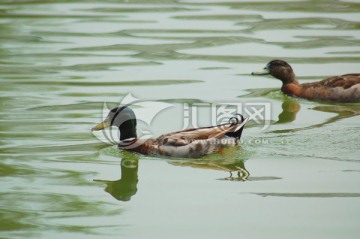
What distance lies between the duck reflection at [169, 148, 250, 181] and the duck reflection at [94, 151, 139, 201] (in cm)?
38

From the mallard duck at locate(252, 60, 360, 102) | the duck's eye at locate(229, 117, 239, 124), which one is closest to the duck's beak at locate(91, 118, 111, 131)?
the duck's eye at locate(229, 117, 239, 124)

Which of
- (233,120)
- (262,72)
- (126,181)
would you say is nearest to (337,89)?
(262,72)

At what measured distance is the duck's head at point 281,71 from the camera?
13555 mm

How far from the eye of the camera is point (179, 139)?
10.5m

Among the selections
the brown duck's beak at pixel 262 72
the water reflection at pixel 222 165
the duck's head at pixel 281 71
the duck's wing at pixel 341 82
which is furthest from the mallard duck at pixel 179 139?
the brown duck's beak at pixel 262 72

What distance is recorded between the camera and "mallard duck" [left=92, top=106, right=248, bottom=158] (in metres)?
10.5

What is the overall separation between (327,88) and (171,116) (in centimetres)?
202

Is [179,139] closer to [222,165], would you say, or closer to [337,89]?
[222,165]

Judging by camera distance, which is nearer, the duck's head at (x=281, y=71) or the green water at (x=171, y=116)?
the green water at (x=171, y=116)

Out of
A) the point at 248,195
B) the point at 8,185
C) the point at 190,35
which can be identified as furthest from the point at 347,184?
the point at 190,35

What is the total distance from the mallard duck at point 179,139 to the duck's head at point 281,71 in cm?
286

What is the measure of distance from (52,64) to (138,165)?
5.01 m

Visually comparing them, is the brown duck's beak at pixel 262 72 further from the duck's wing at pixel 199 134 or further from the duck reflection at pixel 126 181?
the duck reflection at pixel 126 181

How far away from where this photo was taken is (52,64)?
594 inches
